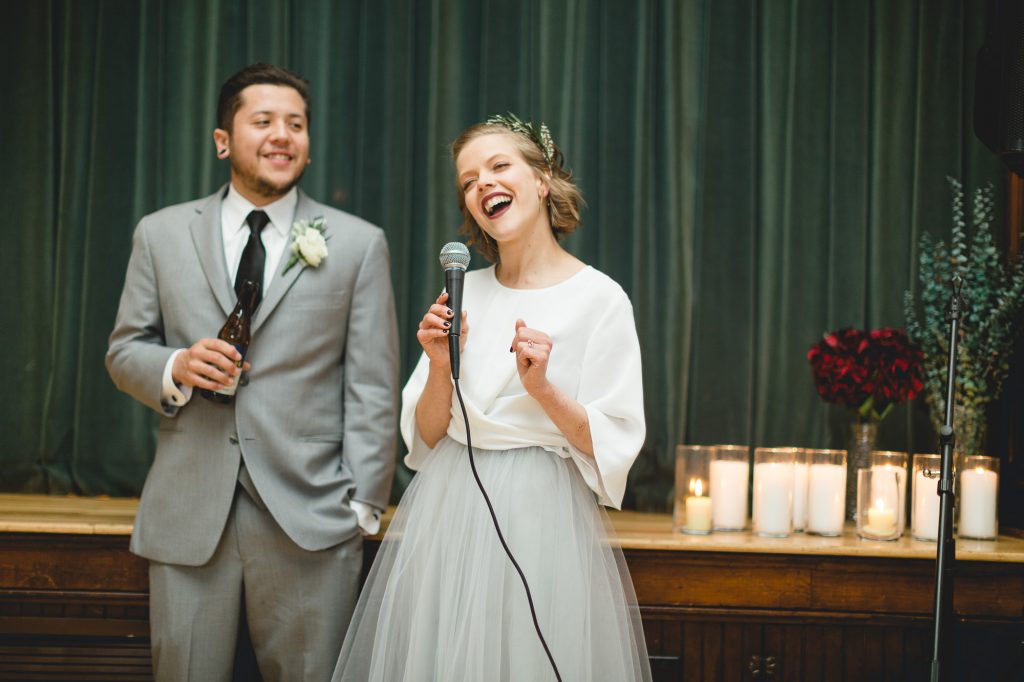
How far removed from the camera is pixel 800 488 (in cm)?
256

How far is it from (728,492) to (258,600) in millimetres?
1263

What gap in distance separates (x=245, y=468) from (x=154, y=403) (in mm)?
269

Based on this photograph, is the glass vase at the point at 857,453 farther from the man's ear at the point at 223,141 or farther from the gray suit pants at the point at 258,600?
the man's ear at the point at 223,141

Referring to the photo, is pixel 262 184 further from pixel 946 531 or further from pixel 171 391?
pixel 946 531

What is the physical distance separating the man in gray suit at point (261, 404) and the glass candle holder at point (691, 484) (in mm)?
830

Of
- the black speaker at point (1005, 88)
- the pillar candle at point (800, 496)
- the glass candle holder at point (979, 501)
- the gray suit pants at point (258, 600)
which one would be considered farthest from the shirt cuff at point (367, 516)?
the black speaker at point (1005, 88)

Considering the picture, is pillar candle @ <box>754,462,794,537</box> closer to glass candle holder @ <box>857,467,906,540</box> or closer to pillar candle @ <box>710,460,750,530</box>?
pillar candle @ <box>710,460,750,530</box>

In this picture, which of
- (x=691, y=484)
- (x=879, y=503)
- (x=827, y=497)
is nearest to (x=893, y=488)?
(x=879, y=503)

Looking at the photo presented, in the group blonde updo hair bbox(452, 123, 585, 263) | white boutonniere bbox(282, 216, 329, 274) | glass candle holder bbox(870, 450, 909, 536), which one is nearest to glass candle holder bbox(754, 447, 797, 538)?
glass candle holder bbox(870, 450, 909, 536)

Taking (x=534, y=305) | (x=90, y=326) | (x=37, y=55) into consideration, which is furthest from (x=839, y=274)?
(x=37, y=55)

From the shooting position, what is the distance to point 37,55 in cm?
301

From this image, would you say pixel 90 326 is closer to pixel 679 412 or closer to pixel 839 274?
Result: pixel 679 412

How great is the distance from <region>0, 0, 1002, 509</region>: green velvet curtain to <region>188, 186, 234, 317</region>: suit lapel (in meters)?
0.75

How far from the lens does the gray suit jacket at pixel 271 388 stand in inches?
83.0
